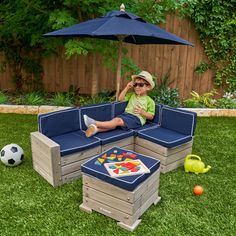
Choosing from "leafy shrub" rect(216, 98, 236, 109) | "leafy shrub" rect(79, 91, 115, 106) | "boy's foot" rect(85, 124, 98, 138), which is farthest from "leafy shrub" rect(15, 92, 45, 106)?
"leafy shrub" rect(216, 98, 236, 109)

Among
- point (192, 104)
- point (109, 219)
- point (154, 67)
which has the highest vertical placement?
point (154, 67)

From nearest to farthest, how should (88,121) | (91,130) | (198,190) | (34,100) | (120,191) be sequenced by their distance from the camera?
(120,191), (198,190), (91,130), (88,121), (34,100)

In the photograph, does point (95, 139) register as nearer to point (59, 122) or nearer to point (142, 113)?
point (59, 122)

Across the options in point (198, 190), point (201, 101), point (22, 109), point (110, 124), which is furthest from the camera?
point (201, 101)

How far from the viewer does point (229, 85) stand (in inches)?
315

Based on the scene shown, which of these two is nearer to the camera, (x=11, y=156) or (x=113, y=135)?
(x=11, y=156)

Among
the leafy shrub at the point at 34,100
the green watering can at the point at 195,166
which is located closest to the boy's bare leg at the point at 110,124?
the green watering can at the point at 195,166

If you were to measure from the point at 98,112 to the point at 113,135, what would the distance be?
576 mm

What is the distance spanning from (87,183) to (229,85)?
19.9ft

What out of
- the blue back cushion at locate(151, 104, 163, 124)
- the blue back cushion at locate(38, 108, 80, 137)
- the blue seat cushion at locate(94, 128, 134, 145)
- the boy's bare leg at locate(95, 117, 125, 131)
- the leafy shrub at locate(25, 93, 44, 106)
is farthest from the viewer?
the leafy shrub at locate(25, 93, 44, 106)

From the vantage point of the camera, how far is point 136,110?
4.75 m

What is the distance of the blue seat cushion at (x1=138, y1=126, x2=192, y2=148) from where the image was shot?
414cm

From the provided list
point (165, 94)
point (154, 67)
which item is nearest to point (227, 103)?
point (165, 94)

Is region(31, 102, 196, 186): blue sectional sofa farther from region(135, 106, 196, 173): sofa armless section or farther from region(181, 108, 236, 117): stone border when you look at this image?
region(181, 108, 236, 117): stone border
